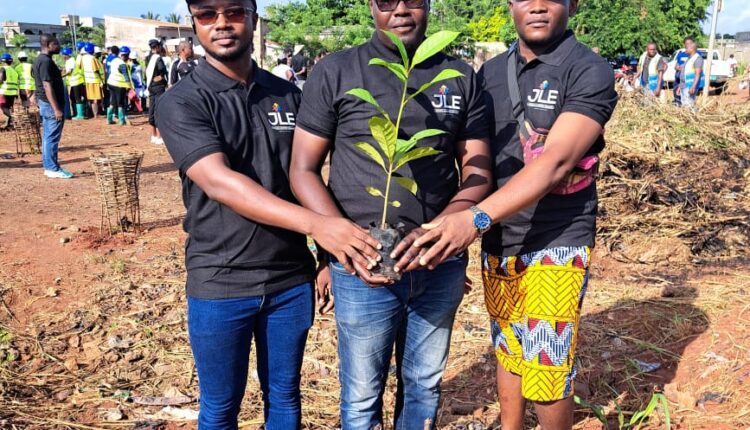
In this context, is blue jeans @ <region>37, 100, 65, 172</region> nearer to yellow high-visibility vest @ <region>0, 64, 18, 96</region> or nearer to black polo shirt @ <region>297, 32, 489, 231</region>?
yellow high-visibility vest @ <region>0, 64, 18, 96</region>

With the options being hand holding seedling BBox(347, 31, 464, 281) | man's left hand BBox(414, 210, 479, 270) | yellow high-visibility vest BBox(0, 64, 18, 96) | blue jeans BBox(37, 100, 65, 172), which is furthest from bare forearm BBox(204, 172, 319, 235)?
yellow high-visibility vest BBox(0, 64, 18, 96)

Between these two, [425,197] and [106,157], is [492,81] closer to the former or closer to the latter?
[425,197]

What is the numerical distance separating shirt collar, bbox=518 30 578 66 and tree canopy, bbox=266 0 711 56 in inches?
757

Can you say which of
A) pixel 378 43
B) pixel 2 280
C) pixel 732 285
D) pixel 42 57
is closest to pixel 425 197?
pixel 378 43

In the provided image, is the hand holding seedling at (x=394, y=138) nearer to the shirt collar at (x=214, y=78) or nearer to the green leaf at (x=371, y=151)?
the green leaf at (x=371, y=151)

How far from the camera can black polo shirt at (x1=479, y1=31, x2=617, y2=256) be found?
2.13 m

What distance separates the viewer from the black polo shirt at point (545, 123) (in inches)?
84.0

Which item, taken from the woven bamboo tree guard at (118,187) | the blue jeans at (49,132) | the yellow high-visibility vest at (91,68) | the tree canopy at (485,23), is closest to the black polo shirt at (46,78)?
the blue jeans at (49,132)

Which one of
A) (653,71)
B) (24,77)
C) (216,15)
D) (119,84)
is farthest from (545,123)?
(24,77)

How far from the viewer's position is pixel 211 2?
1.97 metres

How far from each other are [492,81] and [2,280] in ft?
13.7

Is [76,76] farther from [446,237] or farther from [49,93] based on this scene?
[446,237]

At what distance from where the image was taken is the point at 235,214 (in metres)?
2.01

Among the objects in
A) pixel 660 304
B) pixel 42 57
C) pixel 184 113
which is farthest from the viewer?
pixel 42 57
